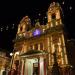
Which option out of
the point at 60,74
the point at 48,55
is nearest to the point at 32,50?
the point at 48,55

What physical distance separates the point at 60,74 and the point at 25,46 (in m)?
7.71

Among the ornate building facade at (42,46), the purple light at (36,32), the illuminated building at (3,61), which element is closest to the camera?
the ornate building facade at (42,46)

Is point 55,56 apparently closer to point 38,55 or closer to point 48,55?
point 48,55

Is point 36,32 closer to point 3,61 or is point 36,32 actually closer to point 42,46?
point 42,46

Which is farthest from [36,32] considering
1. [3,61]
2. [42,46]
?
[3,61]

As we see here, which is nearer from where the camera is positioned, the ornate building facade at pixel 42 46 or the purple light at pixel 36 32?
the ornate building facade at pixel 42 46

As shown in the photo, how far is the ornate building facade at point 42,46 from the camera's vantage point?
19884 millimetres

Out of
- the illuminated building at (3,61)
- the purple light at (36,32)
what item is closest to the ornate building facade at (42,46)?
the purple light at (36,32)

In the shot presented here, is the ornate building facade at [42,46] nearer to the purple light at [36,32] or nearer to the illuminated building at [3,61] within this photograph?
the purple light at [36,32]

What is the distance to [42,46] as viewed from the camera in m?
22.0

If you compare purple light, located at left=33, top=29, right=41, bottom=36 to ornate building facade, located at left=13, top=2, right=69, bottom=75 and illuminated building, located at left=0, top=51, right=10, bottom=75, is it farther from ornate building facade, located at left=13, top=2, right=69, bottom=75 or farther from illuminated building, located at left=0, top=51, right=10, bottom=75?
illuminated building, located at left=0, top=51, right=10, bottom=75

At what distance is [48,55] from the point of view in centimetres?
2050

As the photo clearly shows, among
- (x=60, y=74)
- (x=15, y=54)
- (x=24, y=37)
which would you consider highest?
(x=24, y=37)

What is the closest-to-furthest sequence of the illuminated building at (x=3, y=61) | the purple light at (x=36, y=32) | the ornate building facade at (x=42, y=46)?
the ornate building facade at (x=42, y=46), the purple light at (x=36, y=32), the illuminated building at (x=3, y=61)
